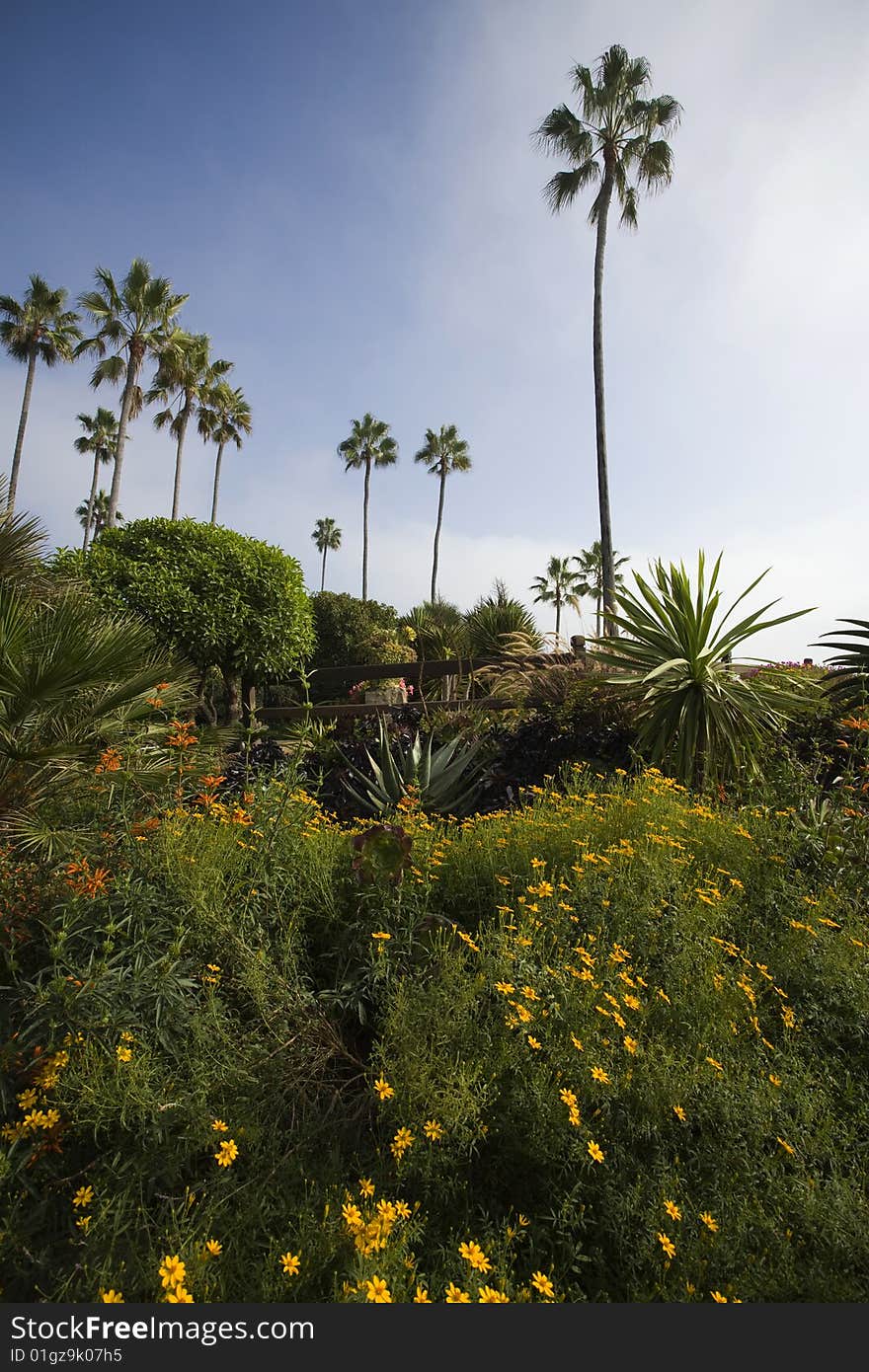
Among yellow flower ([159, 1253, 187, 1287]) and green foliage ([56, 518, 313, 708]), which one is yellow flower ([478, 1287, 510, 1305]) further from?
green foliage ([56, 518, 313, 708])

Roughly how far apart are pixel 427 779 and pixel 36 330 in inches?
1309

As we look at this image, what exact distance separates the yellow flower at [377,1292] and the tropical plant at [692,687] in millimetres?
3881

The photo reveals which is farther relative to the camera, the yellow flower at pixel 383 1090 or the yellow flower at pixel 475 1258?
the yellow flower at pixel 383 1090

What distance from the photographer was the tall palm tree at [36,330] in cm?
2955

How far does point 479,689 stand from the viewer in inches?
347

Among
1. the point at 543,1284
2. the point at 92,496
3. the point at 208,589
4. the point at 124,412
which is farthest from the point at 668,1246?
the point at 92,496

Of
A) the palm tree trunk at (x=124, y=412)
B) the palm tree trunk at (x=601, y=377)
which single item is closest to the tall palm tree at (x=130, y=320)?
the palm tree trunk at (x=124, y=412)

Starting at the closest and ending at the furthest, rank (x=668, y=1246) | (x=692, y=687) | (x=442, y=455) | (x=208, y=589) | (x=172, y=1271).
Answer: (x=172, y=1271) < (x=668, y=1246) < (x=692, y=687) < (x=208, y=589) < (x=442, y=455)

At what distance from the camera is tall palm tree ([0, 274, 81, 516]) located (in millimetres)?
29547

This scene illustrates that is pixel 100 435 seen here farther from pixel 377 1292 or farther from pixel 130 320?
pixel 377 1292

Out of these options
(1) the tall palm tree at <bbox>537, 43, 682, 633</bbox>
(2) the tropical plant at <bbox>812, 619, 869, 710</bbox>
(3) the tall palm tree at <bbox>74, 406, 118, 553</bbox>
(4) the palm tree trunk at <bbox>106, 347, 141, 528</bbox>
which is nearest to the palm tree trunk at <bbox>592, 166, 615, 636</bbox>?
(1) the tall palm tree at <bbox>537, 43, 682, 633</bbox>

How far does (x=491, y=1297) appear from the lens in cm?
138

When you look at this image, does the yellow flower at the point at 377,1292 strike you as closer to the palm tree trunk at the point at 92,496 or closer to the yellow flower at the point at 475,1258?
the yellow flower at the point at 475,1258

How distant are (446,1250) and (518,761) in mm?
4221
